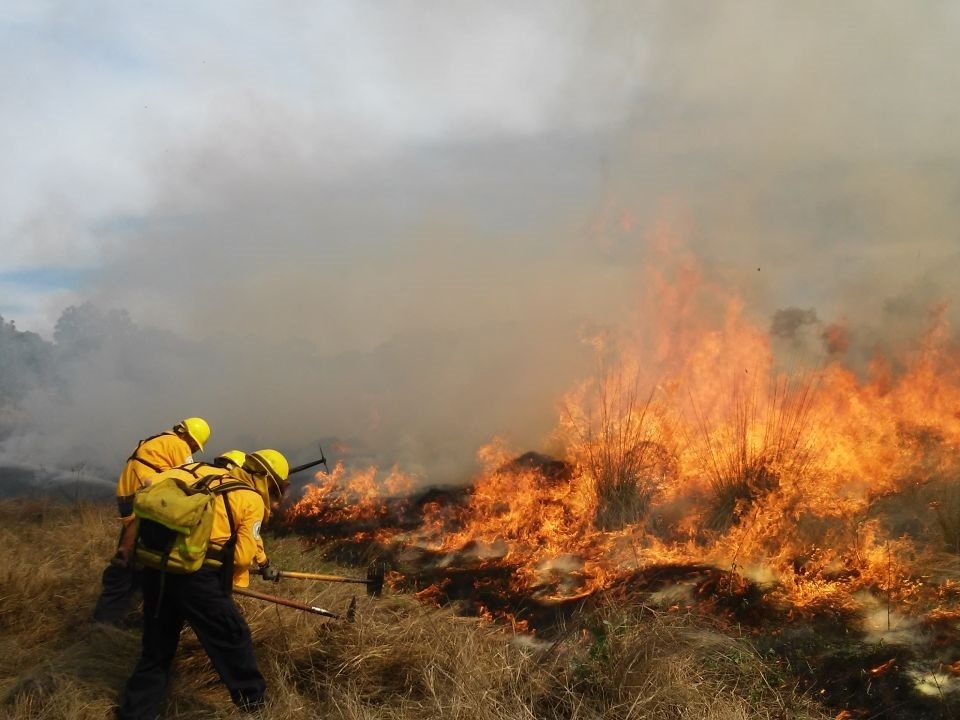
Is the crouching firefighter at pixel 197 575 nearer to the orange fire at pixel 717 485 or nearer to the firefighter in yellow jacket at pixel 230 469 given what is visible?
the firefighter in yellow jacket at pixel 230 469

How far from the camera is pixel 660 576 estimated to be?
22.1 feet

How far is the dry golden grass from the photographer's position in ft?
A: 13.7

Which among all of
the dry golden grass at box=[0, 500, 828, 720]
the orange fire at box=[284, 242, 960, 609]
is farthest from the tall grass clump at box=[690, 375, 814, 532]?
the dry golden grass at box=[0, 500, 828, 720]

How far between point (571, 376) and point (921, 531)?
7.39 meters

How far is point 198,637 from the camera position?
164 inches

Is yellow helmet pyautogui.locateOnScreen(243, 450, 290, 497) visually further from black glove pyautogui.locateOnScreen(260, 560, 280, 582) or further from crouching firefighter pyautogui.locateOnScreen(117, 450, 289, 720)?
black glove pyautogui.locateOnScreen(260, 560, 280, 582)

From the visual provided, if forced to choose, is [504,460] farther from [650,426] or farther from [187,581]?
[187,581]

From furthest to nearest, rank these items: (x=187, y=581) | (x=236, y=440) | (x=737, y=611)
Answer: (x=236, y=440), (x=737, y=611), (x=187, y=581)

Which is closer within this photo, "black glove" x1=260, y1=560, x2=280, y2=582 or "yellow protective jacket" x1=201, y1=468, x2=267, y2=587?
"yellow protective jacket" x1=201, y1=468, x2=267, y2=587

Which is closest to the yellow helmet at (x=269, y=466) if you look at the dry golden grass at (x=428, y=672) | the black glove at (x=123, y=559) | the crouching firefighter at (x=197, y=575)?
the crouching firefighter at (x=197, y=575)

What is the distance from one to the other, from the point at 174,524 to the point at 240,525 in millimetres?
496

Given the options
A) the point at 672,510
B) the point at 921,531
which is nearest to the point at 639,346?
the point at 672,510

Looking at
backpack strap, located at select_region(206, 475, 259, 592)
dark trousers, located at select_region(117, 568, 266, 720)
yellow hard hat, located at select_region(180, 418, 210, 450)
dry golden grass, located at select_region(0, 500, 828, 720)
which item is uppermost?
yellow hard hat, located at select_region(180, 418, 210, 450)

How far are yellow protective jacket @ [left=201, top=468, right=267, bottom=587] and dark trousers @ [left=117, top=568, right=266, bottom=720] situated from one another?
17 cm
